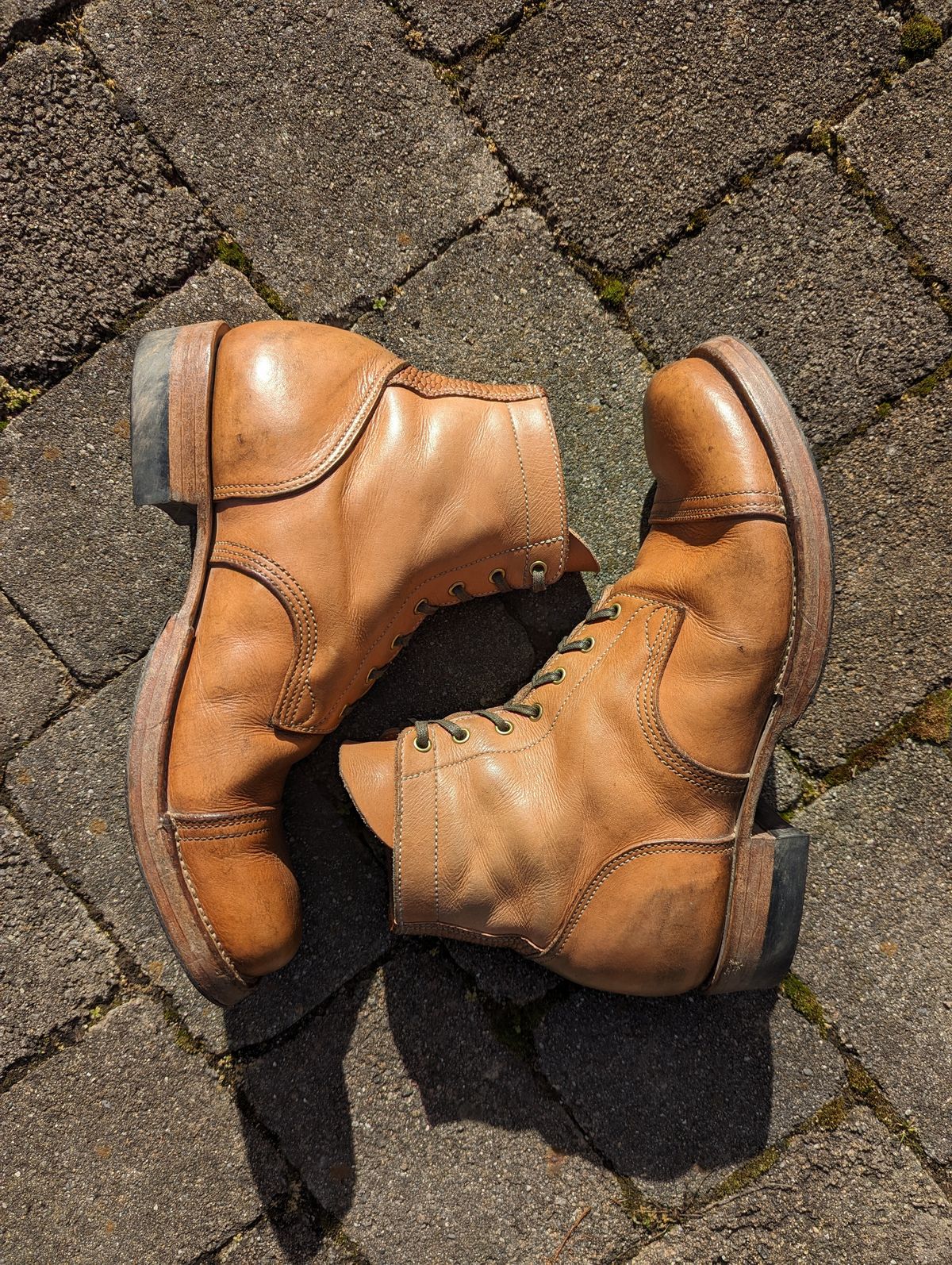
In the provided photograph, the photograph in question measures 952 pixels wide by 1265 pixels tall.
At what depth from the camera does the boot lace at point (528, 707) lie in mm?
1931

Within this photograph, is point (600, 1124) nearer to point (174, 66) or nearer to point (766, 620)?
point (766, 620)

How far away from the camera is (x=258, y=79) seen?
214 centimetres

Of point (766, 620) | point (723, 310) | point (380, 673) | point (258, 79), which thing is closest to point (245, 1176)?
point (380, 673)

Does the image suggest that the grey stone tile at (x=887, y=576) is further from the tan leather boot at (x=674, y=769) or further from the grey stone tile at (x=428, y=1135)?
the grey stone tile at (x=428, y=1135)

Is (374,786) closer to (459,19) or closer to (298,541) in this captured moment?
(298,541)

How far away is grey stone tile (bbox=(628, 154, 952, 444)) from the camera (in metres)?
2.15

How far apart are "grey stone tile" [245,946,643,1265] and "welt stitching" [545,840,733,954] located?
47 cm

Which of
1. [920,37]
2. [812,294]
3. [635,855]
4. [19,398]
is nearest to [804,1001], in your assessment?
[635,855]

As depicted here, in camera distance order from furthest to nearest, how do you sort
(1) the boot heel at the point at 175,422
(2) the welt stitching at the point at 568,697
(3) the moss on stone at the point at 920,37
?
(3) the moss on stone at the point at 920,37 < (2) the welt stitching at the point at 568,697 < (1) the boot heel at the point at 175,422

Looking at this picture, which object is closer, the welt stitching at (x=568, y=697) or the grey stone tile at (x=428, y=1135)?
the welt stitching at (x=568, y=697)

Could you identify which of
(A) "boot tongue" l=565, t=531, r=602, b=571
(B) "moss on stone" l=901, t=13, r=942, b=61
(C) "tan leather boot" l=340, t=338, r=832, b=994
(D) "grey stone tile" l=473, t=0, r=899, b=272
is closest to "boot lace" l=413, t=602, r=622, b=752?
(C) "tan leather boot" l=340, t=338, r=832, b=994

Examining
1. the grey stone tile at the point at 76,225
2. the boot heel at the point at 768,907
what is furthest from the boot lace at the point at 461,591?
the grey stone tile at the point at 76,225

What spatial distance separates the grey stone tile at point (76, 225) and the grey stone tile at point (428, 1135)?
210cm

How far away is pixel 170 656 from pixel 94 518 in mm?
614
